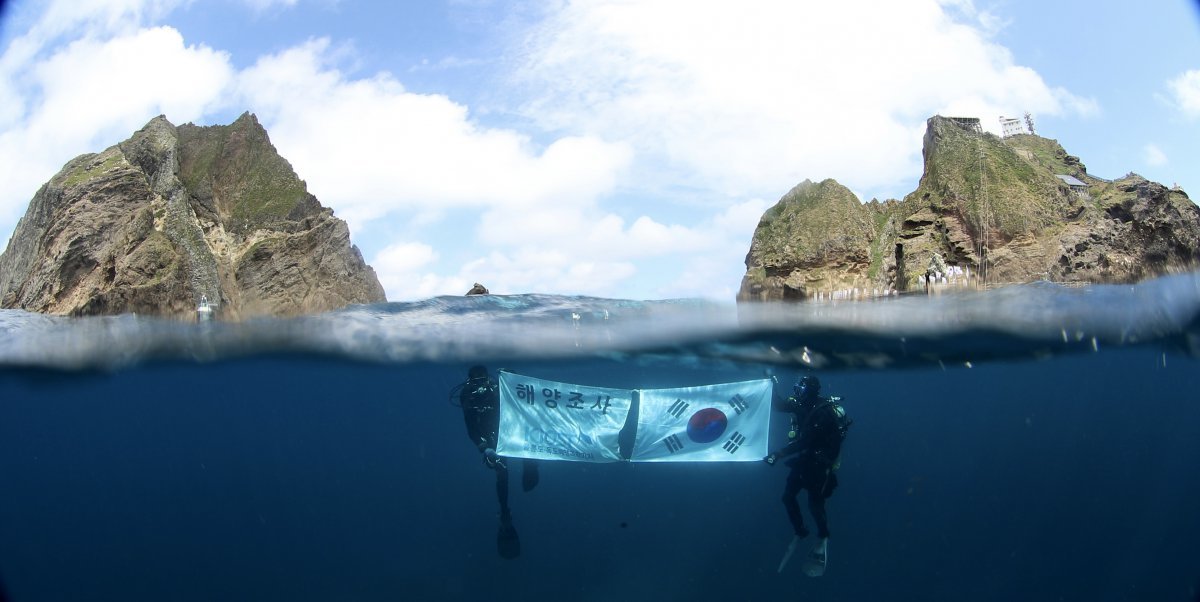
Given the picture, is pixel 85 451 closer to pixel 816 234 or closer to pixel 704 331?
→ pixel 704 331

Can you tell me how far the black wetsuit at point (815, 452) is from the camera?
35.5ft

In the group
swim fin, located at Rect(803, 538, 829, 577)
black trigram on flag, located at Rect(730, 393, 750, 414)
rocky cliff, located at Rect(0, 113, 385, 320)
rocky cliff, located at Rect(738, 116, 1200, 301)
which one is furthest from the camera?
rocky cliff, located at Rect(0, 113, 385, 320)

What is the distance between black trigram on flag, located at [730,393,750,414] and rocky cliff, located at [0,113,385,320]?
613 inches

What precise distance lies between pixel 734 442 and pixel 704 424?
1.85 ft

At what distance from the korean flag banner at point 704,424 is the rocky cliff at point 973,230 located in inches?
239

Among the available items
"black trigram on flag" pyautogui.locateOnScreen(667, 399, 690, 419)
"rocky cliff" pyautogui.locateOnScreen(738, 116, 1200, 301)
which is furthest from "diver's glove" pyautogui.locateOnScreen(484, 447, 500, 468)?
"rocky cliff" pyautogui.locateOnScreen(738, 116, 1200, 301)

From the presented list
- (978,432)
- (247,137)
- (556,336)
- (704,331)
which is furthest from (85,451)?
(978,432)

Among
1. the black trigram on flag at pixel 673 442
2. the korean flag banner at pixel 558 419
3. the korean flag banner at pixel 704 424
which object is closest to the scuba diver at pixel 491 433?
the korean flag banner at pixel 558 419

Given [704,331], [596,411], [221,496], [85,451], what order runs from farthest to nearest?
[221,496], [85,451], [704,331], [596,411]

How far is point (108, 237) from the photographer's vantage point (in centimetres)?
2480

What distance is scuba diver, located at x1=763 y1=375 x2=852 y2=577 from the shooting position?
10812 mm

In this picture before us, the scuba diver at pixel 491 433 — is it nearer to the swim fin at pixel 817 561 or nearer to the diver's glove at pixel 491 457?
the diver's glove at pixel 491 457

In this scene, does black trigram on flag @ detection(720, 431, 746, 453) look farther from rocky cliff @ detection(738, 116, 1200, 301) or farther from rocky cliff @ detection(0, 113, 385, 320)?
rocky cliff @ detection(0, 113, 385, 320)

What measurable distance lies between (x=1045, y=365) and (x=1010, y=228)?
622 cm
